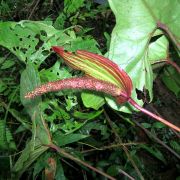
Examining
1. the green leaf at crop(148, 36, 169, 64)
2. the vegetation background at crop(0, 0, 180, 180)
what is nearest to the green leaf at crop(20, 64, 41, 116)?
the vegetation background at crop(0, 0, 180, 180)

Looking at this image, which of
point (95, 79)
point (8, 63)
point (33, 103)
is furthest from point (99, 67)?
point (8, 63)

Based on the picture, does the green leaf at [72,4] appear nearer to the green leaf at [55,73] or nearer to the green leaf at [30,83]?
the green leaf at [55,73]

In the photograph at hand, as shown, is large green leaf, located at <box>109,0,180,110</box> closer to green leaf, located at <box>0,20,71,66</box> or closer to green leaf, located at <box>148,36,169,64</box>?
green leaf, located at <box>148,36,169,64</box>

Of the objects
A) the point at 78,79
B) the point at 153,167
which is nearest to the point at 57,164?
the point at 78,79

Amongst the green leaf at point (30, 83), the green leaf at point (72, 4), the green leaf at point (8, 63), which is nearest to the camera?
the green leaf at point (30, 83)

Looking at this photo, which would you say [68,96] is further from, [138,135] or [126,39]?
[138,135]

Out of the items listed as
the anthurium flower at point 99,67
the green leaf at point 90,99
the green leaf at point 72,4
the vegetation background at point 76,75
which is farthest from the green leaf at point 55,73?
the green leaf at point 72,4

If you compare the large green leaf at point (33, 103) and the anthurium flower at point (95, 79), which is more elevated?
the anthurium flower at point (95, 79)
